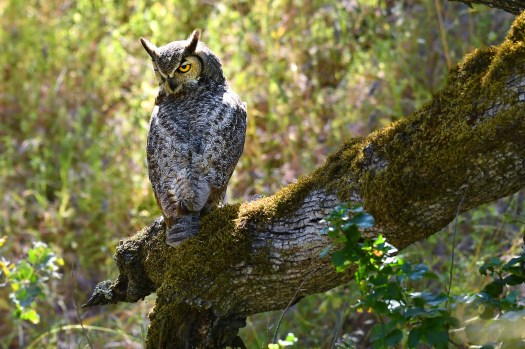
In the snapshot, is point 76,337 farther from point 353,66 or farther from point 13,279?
point 353,66

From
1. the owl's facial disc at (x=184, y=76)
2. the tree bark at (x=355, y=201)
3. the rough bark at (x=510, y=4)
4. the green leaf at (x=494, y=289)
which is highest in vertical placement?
the owl's facial disc at (x=184, y=76)

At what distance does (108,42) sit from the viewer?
8.30m

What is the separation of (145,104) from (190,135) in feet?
11.5

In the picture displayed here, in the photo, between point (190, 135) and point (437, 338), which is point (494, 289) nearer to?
point (437, 338)

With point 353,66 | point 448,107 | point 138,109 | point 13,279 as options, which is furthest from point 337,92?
point 448,107

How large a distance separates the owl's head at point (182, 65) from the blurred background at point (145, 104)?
1.93 m

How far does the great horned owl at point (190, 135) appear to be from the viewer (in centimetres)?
328

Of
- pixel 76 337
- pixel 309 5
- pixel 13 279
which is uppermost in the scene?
pixel 309 5

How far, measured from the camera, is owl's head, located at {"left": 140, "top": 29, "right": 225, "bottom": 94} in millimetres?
3928

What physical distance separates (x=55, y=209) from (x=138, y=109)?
1252 mm

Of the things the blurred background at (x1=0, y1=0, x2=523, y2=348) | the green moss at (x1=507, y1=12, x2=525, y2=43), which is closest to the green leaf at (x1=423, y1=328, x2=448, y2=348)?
the green moss at (x1=507, y1=12, x2=525, y2=43)

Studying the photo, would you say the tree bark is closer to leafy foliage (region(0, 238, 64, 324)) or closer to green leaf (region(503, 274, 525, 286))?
green leaf (region(503, 274, 525, 286))

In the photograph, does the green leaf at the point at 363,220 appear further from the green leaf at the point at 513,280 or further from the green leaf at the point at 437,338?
the green leaf at the point at 513,280

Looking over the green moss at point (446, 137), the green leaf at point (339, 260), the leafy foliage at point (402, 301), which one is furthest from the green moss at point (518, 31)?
the green leaf at point (339, 260)
